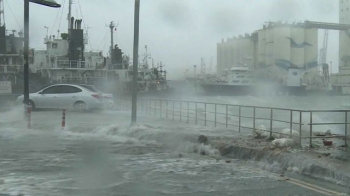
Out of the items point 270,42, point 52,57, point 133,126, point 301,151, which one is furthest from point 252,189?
point 52,57

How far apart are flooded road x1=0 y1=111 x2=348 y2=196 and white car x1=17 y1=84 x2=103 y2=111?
774cm

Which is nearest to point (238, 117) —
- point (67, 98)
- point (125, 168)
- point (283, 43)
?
point (67, 98)

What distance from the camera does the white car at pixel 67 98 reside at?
70.3 ft

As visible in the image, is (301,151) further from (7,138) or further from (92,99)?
(92,99)

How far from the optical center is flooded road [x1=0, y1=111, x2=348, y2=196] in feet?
20.2

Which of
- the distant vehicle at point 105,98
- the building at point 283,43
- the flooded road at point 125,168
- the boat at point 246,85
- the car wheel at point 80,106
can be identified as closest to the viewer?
the flooded road at point 125,168

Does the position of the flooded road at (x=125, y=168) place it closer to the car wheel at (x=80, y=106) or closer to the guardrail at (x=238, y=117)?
the guardrail at (x=238, y=117)

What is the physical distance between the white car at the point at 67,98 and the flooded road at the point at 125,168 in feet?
25.4

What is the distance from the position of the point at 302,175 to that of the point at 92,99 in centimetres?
1565

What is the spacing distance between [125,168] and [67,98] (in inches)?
572

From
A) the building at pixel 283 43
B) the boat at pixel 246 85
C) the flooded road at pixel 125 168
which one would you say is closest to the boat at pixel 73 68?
the building at pixel 283 43

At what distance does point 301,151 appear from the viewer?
29.2 feet

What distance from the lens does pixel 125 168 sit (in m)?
7.89

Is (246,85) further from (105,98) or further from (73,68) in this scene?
(105,98)
